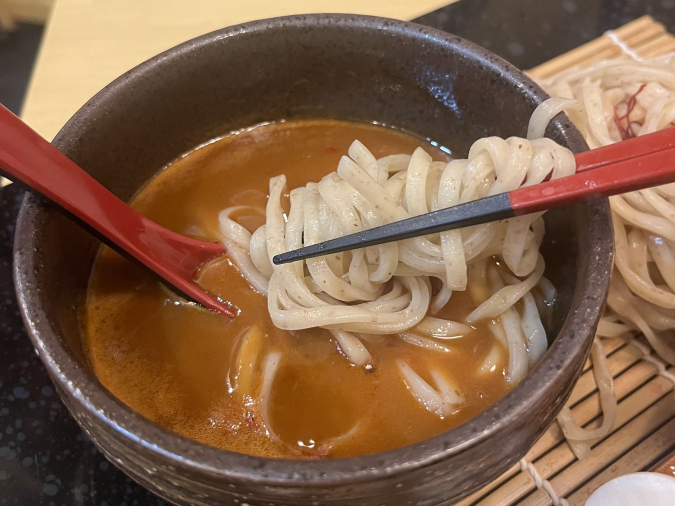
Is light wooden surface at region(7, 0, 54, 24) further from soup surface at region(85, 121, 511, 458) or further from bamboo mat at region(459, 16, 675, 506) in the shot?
bamboo mat at region(459, 16, 675, 506)

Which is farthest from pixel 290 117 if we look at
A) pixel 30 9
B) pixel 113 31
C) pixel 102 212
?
pixel 30 9

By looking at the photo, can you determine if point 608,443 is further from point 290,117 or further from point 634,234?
point 290,117

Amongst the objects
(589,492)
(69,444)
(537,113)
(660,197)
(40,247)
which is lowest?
(69,444)

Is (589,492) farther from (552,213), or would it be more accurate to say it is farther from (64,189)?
(64,189)

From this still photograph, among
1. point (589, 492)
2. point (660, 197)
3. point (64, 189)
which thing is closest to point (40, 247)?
point (64, 189)

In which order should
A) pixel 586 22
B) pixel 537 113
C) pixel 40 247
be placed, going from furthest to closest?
pixel 586 22
pixel 537 113
pixel 40 247

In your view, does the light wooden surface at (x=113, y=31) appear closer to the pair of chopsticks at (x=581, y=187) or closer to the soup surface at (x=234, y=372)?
the soup surface at (x=234, y=372)
